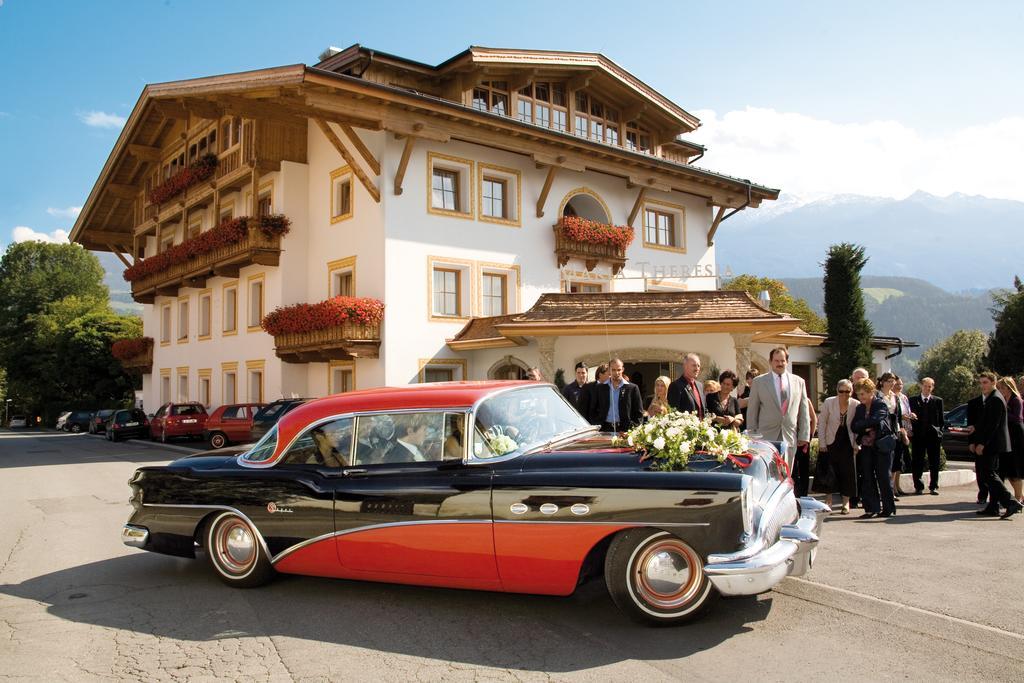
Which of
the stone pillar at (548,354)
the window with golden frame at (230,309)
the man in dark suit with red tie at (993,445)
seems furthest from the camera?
the window with golden frame at (230,309)

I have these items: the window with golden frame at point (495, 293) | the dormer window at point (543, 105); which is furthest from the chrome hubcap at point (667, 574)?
the dormer window at point (543, 105)

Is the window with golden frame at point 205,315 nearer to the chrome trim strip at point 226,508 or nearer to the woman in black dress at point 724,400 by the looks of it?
the woman in black dress at point 724,400

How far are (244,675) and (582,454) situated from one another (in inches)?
98.5

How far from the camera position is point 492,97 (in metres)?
24.8

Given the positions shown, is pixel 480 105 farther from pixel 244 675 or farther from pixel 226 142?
pixel 244 675

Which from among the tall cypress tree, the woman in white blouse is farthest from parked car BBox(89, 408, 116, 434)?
the woman in white blouse

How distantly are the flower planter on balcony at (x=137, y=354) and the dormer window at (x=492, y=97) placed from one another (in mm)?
21735

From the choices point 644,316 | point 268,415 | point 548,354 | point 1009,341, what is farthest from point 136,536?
point 1009,341

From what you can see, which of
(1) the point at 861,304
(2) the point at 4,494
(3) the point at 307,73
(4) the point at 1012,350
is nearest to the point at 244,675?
(2) the point at 4,494

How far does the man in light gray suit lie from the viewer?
8.69 metres

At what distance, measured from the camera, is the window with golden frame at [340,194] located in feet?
76.6

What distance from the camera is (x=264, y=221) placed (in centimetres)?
2439

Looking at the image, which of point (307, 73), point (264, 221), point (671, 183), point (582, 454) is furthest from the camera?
point (671, 183)

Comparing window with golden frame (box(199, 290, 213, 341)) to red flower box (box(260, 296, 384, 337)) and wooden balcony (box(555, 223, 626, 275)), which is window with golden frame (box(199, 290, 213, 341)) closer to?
red flower box (box(260, 296, 384, 337))
